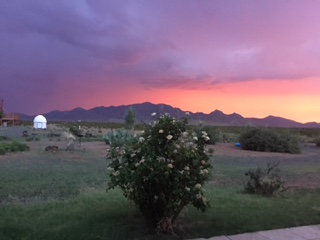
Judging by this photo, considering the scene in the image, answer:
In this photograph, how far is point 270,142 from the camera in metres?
34.2

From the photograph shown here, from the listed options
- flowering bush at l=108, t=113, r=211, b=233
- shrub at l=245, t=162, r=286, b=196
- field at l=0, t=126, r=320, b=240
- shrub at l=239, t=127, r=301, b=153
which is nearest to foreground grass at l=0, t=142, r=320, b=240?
field at l=0, t=126, r=320, b=240

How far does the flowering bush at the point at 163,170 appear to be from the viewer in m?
6.39

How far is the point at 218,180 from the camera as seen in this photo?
49.1ft

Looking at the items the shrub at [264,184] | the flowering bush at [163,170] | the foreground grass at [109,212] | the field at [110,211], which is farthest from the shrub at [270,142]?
the flowering bush at [163,170]

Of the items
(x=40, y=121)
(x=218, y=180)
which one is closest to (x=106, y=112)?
(x=40, y=121)

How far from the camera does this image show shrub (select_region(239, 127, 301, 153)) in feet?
111

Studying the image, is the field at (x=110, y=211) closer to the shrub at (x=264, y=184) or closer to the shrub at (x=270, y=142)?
the shrub at (x=264, y=184)

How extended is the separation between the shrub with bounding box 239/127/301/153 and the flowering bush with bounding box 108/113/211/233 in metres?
28.3

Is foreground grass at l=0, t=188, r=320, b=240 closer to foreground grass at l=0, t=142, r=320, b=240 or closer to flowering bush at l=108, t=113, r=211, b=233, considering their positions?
foreground grass at l=0, t=142, r=320, b=240

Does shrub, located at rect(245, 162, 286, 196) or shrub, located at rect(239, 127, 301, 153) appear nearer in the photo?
shrub, located at rect(245, 162, 286, 196)

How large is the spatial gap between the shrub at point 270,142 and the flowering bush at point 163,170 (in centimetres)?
2831

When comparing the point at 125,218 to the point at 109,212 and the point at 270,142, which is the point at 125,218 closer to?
the point at 109,212

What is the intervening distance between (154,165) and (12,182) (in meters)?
8.81

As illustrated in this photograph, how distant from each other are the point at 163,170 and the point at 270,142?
29.3m
